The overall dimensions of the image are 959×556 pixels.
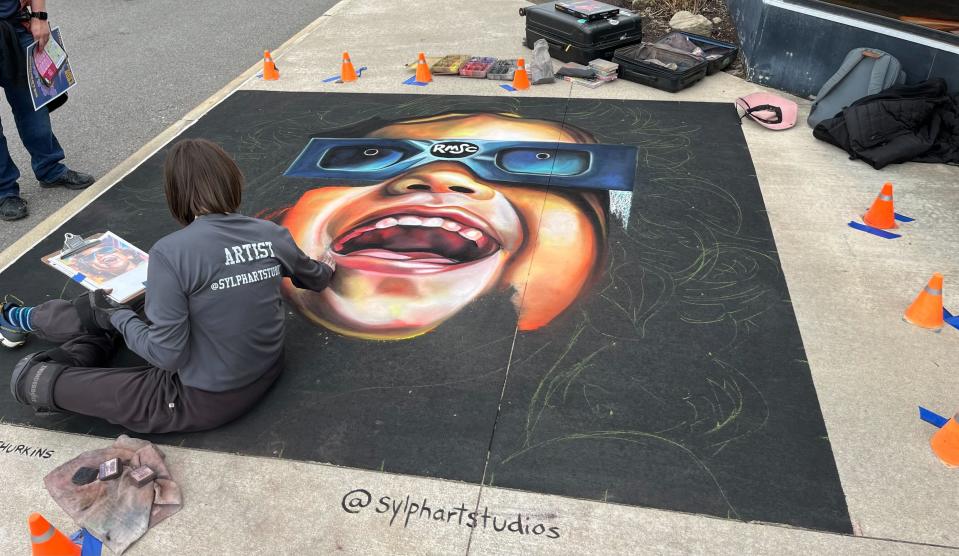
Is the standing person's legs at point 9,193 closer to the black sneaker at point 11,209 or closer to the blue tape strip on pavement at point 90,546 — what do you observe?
the black sneaker at point 11,209

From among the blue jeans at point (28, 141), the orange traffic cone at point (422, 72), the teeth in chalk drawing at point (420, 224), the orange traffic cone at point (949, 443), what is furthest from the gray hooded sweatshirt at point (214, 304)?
the orange traffic cone at point (422, 72)

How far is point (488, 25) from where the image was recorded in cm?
813

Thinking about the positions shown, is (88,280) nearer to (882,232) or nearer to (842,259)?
(842,259)

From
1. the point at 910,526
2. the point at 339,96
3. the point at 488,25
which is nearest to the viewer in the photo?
the point at 910,526

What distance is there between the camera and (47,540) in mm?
2361

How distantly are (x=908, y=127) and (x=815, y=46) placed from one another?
129 cm

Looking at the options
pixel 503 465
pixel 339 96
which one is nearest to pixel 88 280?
pixel 503 465

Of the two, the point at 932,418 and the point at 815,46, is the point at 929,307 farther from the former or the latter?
the point at 815,46

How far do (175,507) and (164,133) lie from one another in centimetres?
429

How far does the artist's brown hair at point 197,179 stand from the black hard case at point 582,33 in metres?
4.56

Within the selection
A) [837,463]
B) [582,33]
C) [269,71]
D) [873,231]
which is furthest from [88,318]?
[582,33]

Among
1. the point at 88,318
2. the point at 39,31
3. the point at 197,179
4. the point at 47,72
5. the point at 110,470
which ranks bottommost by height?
the point at 110,470

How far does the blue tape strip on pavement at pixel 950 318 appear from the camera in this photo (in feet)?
11.3

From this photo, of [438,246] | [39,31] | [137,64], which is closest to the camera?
[438,246]
